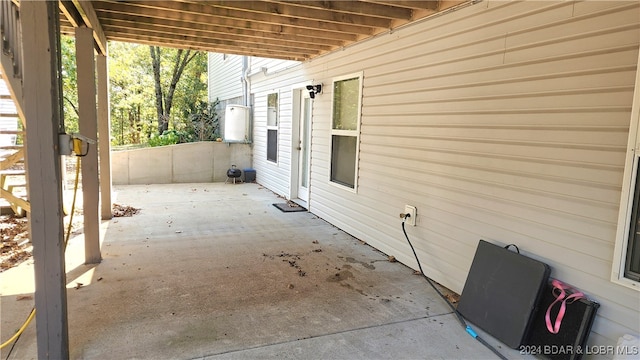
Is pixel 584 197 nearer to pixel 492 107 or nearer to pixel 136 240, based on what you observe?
pixel 492 107

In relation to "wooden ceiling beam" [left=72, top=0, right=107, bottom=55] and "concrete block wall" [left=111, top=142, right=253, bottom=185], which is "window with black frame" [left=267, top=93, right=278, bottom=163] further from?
"wooden ceiling beam" [left=72, top=0, right=107, bottom=55]

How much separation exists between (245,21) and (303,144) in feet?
9.51

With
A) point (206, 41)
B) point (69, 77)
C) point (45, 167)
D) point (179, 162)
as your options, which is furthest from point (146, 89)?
point (45, 167)

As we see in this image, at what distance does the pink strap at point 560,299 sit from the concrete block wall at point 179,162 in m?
8.25

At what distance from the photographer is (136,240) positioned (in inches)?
185

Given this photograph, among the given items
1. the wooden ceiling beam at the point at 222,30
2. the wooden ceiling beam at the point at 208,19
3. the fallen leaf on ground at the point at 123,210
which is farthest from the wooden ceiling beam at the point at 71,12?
the fallen leaf on ground at the point at 123,210

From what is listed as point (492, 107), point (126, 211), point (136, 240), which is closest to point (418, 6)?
point (492, 107)

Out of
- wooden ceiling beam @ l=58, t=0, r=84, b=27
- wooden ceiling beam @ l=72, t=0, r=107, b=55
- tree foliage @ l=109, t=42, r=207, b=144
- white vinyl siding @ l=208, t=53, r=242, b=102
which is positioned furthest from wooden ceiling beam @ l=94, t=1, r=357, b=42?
tree foliage @ l=109, t=42, r=207, b=144

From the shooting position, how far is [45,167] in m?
2.10

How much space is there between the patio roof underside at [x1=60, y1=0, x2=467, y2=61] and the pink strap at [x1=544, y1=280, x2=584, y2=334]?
2.53 meters

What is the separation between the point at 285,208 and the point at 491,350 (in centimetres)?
461

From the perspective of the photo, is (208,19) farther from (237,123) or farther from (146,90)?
(146,90)

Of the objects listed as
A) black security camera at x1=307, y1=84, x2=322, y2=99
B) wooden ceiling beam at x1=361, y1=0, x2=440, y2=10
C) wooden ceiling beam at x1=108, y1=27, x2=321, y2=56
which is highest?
wooden ceiling beam at x1=108, y1=27, x2=321, y2=56

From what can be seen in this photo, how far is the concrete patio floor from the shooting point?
8.28 feet
